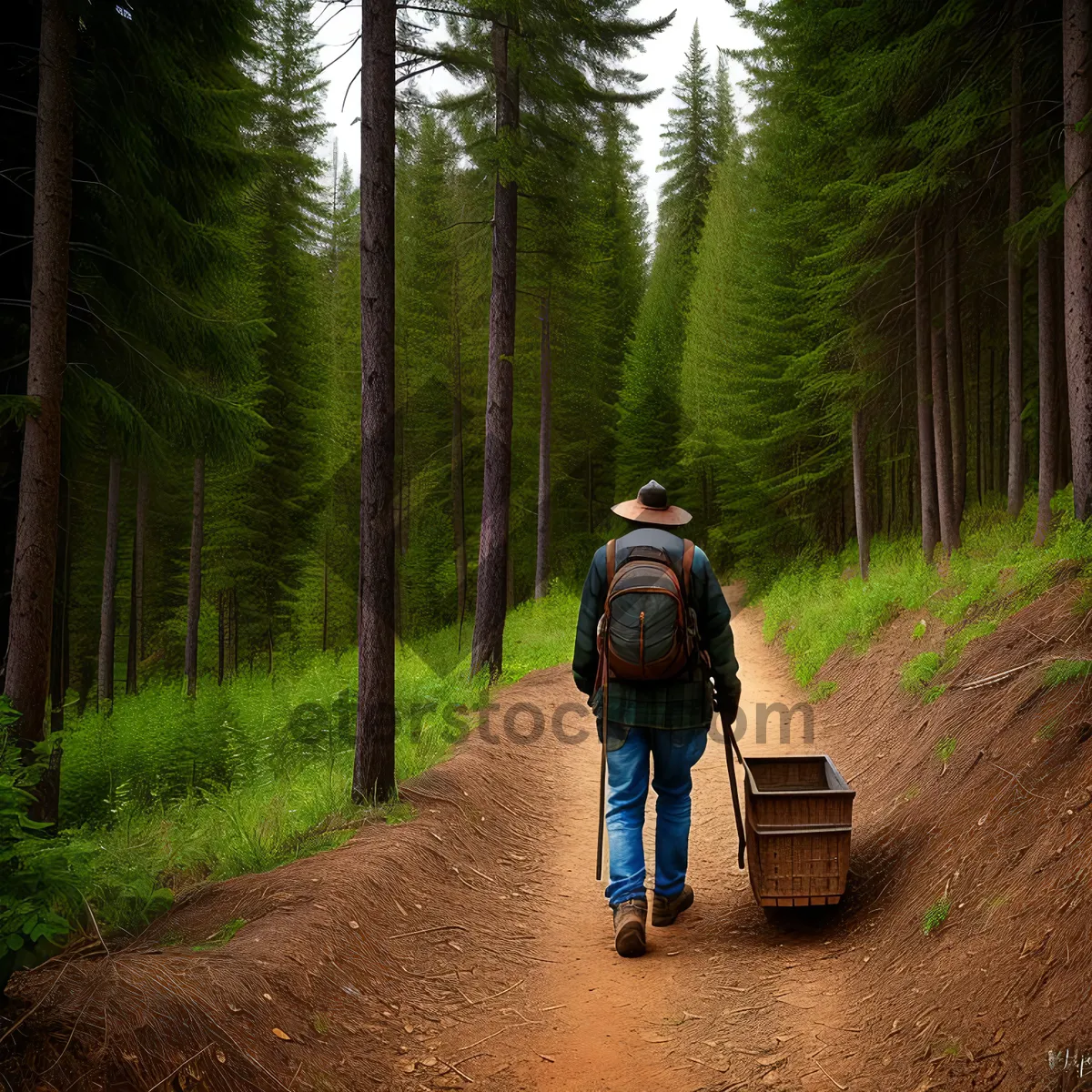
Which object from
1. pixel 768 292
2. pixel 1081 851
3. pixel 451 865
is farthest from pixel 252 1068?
pixel 768 292

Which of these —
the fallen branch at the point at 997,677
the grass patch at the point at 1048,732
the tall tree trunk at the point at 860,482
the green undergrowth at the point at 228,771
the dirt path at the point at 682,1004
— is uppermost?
the tall tree trunk at the point at 860,482

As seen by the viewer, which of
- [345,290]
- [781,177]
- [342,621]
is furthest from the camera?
[345,290]

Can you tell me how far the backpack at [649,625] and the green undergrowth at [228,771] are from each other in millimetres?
2442

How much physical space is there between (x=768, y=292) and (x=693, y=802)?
13.9m

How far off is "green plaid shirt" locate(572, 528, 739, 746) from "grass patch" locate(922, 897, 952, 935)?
146 cm

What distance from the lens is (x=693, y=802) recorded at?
311 inches

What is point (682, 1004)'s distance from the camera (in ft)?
13.8

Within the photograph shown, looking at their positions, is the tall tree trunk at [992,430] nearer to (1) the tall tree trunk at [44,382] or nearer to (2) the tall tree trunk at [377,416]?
(2) the tall tree trunk at [377,416]

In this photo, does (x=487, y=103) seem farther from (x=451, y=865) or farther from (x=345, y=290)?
(x=345, y=290)

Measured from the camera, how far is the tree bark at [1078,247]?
885 cm

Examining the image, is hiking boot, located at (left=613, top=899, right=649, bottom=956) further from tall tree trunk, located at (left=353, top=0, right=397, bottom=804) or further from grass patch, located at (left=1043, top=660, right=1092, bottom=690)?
grass patch, located at (left=1043, top=660, right=1092, bottom=690)

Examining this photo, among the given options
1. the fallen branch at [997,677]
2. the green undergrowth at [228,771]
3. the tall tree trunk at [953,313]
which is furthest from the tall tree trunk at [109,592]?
the fallen branch at [997,677]

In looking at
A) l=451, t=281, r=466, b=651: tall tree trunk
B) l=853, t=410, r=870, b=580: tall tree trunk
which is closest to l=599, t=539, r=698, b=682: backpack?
l=853, t=410, r=870, b=580: tall tree trunk

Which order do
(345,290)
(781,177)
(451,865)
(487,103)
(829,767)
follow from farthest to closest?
(345,290)
(781,177)
(487,103)
(451,865)
(829,767)
